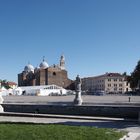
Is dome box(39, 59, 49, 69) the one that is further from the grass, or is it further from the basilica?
the grass

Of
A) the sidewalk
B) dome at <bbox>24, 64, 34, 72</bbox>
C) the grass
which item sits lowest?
the sidewalk

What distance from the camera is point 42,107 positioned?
87.7 feet

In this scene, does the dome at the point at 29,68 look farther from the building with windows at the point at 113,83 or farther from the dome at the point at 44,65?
the building with windows at the point at 113,83

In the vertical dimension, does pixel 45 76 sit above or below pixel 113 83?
above

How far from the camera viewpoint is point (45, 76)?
153 metres

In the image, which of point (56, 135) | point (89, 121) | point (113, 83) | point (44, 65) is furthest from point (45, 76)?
point (56, 135)

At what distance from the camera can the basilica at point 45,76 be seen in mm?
152500

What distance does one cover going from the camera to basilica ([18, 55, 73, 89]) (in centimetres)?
15250

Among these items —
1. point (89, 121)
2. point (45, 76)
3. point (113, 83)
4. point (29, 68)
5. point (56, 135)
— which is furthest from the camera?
point (113, 83)

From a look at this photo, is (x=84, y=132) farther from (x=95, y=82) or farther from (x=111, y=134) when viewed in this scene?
(x=95, y=82)

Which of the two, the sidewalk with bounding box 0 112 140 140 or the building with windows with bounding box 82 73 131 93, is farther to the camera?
the building with windows with bounding box 82 73 131 93

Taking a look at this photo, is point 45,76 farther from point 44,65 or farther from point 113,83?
point 113,83

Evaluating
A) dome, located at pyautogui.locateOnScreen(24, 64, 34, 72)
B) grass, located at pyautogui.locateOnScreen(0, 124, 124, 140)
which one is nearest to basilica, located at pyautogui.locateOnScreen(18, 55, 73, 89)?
dome, located at pyautogui.locateOnScreen(24, 64, 34, 72)

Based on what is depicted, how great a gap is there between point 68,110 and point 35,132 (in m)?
13.6
